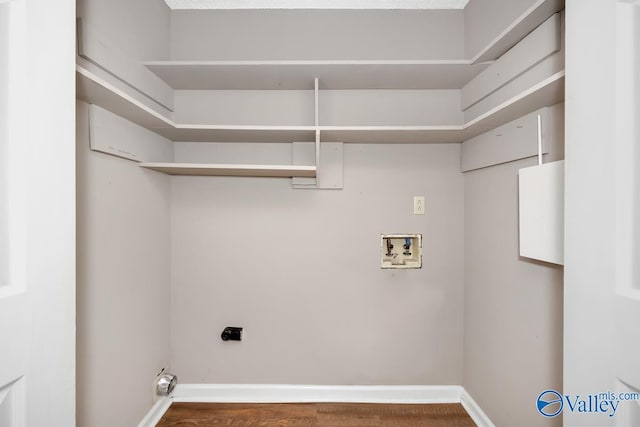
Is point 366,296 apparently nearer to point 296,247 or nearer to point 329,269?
point 329,269

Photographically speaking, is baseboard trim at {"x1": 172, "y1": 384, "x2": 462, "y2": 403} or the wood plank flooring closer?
the wood plank flooring

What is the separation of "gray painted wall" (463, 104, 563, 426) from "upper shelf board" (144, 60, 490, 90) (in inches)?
22.9

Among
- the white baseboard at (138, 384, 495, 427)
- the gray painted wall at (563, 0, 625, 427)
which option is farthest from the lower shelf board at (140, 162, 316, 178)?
the white baseboard at (138, 384, 495, 427)

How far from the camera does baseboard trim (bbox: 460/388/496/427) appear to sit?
166 cm

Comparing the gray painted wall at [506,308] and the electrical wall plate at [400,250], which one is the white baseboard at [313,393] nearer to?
the gray painted wall at [506,308]

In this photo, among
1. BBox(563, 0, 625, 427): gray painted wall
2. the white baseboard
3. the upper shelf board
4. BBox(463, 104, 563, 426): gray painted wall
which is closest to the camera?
BBox(563, 0, 625, 427): gray painted wall

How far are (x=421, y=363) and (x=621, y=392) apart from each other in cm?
150

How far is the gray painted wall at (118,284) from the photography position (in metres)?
1.22

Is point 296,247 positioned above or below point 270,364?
above

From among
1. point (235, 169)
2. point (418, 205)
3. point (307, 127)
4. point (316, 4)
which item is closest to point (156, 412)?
point (235, 169)

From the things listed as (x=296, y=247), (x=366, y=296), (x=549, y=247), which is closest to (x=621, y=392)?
(x=549, y=247)

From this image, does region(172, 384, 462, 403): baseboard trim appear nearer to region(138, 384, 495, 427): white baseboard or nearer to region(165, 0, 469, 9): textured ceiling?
region(138, 384, 495, 427): white baseboard

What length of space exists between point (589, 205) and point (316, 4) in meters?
1.86

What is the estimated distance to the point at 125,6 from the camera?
1.46 meters
